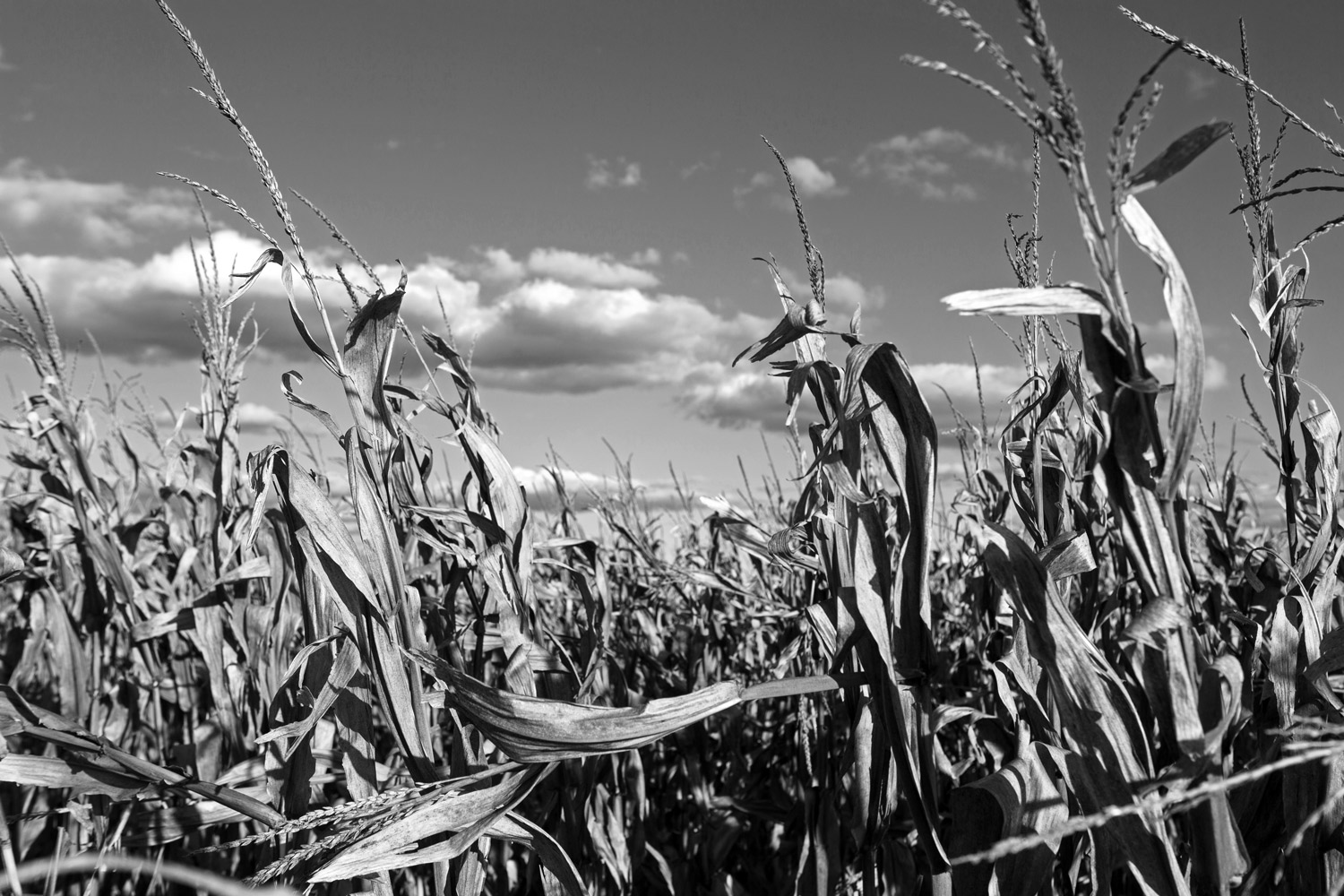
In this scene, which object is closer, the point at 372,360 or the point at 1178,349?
the point at 1178,349

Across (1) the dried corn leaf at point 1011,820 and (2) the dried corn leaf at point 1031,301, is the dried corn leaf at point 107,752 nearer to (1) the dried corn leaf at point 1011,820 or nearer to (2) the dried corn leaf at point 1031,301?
(1) the dried corn leaf at point 1011,820

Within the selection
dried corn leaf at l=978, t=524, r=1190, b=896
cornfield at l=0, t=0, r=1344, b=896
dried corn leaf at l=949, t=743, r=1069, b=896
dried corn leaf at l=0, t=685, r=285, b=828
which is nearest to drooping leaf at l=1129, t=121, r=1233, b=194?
cornfield at l=0, t=0, r=1344, b=896

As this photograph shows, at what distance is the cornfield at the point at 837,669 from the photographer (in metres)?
0.89

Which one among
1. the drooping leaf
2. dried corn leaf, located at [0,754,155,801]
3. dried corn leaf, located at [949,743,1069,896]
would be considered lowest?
dried corn leaf, located at [949,743,1069,896]

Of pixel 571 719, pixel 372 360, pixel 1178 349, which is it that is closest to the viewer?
pixel 1178 349

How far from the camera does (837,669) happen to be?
126cm

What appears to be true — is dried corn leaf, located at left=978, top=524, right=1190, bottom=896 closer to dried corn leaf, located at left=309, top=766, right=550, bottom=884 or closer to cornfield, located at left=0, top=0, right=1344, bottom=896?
cornfield, located at left=0, top=0, right=1344, bottom=896

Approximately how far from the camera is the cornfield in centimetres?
89

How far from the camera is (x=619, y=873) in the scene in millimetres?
1756

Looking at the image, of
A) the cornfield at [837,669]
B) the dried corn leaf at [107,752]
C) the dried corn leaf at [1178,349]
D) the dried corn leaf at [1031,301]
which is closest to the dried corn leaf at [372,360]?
the cornfield at [837,669]

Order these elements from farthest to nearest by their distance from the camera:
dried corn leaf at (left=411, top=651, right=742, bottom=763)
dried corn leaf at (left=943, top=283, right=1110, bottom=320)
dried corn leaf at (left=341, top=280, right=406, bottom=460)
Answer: dried corn leaf at (left=341, top=280, right=406, bottom=460), dried corn leaf at (left=411, top=651, right=742, bottom=763), dried corn leaf at (left=943, top=283, right=1110, bottom=320)

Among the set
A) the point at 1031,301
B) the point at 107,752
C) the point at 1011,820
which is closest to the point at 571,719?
the point at 1011,820

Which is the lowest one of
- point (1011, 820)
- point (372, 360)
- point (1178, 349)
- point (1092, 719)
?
point (1011, 820)

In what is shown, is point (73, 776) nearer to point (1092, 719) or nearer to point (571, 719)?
point (571, 719)
